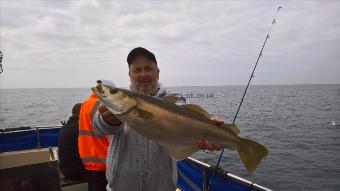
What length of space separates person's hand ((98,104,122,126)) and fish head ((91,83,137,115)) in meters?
0.32

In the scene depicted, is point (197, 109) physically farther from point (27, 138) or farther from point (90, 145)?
point (27, 138)

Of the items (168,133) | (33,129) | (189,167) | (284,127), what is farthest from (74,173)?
(284,127)

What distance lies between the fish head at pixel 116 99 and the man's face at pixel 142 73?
890 millimetres

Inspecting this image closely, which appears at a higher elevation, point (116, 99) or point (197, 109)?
point (116, 99)

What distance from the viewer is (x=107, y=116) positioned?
137 inches

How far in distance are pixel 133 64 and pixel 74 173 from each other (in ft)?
11.6

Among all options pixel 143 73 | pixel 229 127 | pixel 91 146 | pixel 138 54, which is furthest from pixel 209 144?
pixel 91 146

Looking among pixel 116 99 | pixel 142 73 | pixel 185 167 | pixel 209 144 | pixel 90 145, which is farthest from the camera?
pixel 185 167

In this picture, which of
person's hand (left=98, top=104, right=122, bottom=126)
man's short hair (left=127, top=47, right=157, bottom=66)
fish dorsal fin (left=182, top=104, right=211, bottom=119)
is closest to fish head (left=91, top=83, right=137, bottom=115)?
person's hand (left=98, top=104, right=122, bottom=126)

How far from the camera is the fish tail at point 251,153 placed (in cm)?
351

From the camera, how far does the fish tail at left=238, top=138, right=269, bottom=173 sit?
11.5 feet

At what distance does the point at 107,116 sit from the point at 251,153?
5.54ft

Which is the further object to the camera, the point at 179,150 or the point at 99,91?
the point at 179,150

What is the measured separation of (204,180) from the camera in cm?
662
